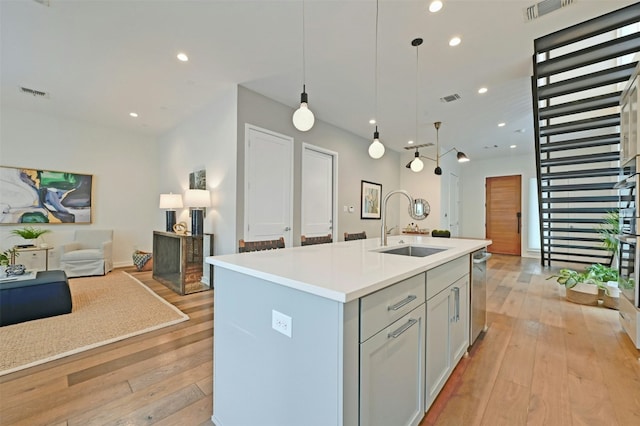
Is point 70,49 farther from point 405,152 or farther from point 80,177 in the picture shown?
point 405,152

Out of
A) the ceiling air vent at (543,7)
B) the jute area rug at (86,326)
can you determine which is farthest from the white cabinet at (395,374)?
the ceiling air vent at (543,7)

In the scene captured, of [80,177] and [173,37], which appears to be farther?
[80,177]

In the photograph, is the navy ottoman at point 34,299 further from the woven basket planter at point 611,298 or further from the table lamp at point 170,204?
the woven basket planter at point 611,298

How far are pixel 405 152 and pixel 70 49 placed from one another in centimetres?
671

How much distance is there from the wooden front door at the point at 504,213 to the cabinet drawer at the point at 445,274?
277 inches

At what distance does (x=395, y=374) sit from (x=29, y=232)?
6.23m

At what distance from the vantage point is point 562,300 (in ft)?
11.4

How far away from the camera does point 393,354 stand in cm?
113

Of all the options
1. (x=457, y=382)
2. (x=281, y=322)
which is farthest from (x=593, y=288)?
(x=281, y=322)

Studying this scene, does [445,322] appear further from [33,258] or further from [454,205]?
[454,205]

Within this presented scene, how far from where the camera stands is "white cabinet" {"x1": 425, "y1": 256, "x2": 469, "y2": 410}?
56.8 inches

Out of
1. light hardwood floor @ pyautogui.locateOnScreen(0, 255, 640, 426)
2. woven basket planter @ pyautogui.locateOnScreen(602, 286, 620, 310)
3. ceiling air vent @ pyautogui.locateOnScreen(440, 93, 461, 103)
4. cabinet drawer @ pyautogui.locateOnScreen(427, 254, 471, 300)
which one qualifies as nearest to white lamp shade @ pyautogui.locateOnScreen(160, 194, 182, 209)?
light hardwood floor @ pyautogui.locateOnScreen(0, 255, 640, 426)

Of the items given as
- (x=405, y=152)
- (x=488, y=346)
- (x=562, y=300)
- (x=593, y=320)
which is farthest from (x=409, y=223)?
(x=488, y=346)

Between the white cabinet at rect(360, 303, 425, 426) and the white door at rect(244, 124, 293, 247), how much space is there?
115 inches
